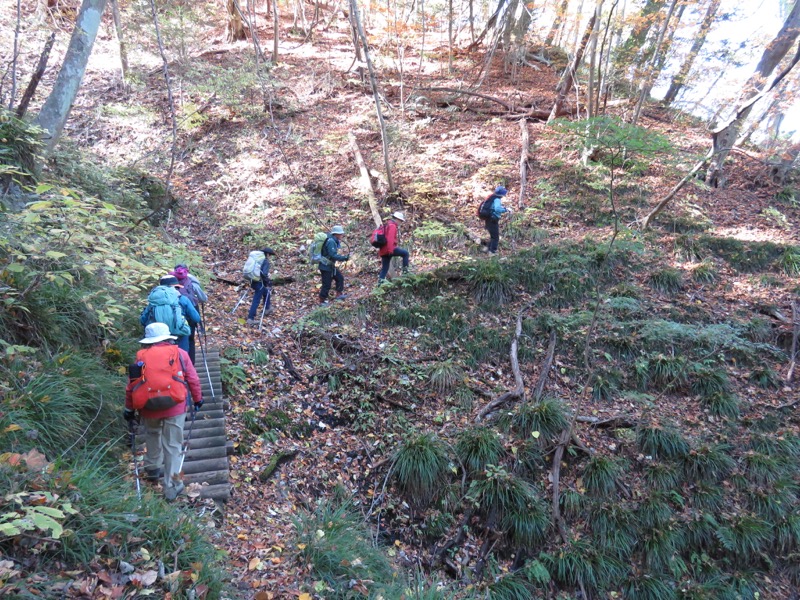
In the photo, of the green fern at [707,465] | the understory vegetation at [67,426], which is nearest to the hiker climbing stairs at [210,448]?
the understory vegetation at [67,426]

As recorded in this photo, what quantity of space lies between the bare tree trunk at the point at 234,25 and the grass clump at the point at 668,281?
841 inches

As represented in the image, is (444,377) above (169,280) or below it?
below

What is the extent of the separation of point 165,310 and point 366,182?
958cm

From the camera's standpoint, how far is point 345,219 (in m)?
13.1

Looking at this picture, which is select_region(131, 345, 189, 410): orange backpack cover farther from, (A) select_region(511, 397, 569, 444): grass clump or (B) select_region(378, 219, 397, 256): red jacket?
(B) select_region(378, 219, 397, 256): red jacket

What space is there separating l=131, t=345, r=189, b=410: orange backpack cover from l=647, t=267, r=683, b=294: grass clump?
10.3m

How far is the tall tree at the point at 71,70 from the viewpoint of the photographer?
7352 mm

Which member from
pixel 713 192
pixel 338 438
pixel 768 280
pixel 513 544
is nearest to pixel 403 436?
pixel 338 438

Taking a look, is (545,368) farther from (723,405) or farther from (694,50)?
(694,50)

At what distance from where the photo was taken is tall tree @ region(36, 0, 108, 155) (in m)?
7.35

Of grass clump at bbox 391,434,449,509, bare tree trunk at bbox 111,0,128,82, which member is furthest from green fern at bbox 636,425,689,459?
bare tree trunk at bbox 111,0,128,82

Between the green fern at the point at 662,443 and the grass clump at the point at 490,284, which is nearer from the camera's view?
the green fern at the point at 662,443

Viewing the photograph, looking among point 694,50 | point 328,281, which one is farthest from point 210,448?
point 694,50

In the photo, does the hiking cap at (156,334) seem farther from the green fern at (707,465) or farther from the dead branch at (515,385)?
the green fern at (707,465)
